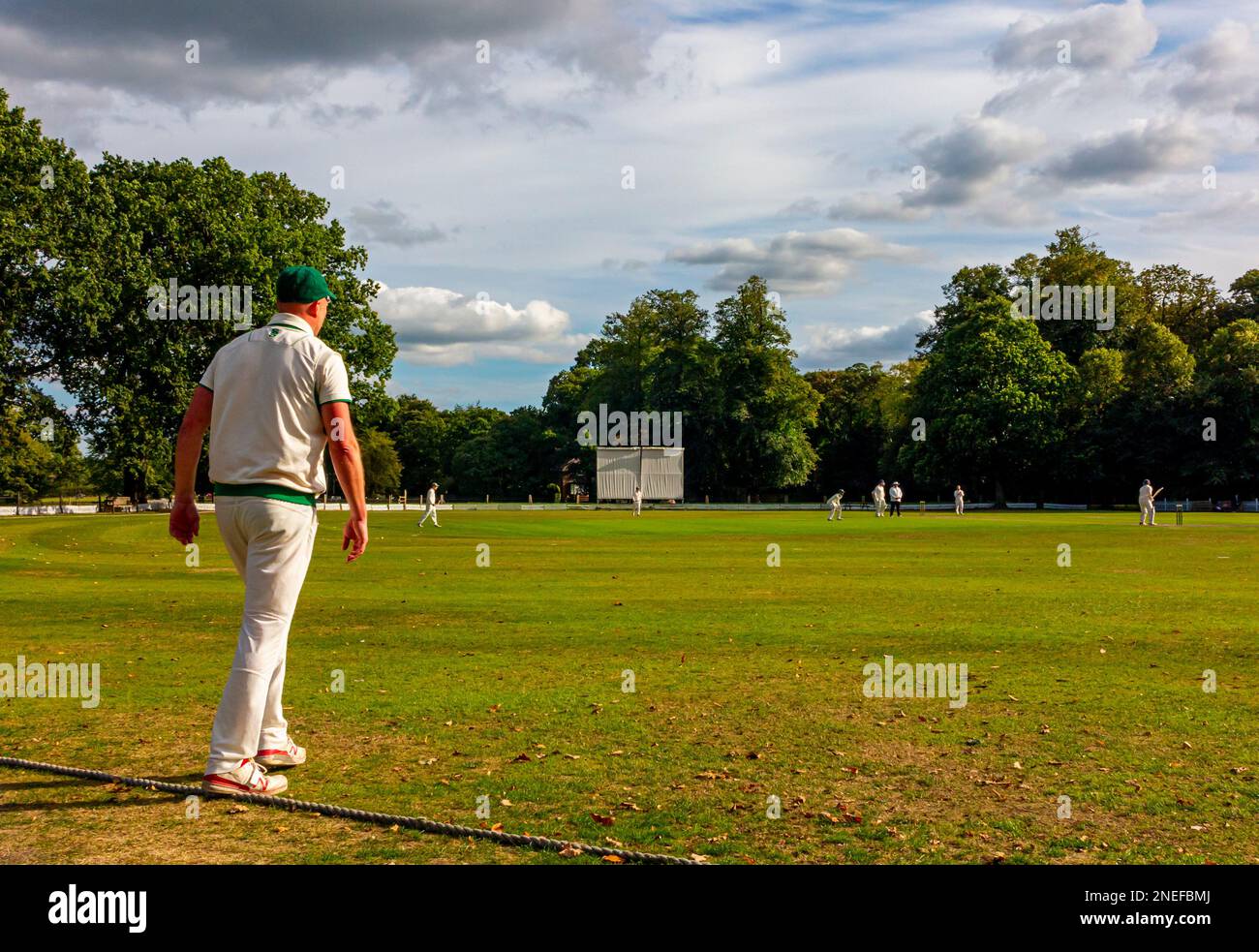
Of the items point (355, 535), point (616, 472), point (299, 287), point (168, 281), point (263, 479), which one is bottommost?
point (355, 535)

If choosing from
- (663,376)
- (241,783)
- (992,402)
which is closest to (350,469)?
(241,783)

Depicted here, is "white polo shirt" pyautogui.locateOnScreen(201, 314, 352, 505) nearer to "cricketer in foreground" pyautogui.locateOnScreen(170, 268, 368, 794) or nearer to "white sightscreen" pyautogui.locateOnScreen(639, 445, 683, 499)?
"cricketer in foreground" pyautogui.locateOnScreen(170, 268, 368, 794)

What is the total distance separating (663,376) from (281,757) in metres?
95.2

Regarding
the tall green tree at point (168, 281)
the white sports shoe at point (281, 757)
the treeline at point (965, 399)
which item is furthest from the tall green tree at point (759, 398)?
the white sports shoe at point (281, 757)

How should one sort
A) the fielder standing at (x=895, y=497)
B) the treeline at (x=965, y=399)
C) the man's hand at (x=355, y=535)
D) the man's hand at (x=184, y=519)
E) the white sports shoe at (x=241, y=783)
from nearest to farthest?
the white sports shoe at (x=241, y=783) < the man's hand at (x=355, y=535) < the man's hand at (x=184, y=519) < the fielder standing at (x=895, y=497) < the treeline at (x=965, y=399)

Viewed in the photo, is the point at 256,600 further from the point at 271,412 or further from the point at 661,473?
the point at 661,473

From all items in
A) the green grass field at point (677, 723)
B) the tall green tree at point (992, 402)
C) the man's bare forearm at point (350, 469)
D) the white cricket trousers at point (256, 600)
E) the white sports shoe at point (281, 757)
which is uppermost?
the tall green tree at point (992, 402)

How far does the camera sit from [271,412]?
6.06 m

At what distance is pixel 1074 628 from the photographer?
43.8ft

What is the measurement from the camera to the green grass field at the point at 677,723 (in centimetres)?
532

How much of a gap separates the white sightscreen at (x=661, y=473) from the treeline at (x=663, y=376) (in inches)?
170

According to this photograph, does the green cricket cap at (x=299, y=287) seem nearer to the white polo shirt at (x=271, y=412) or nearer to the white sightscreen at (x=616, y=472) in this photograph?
the white polo shirt at (x=271, y=412)

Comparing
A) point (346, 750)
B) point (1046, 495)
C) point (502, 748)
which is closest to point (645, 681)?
point (502, 748)
